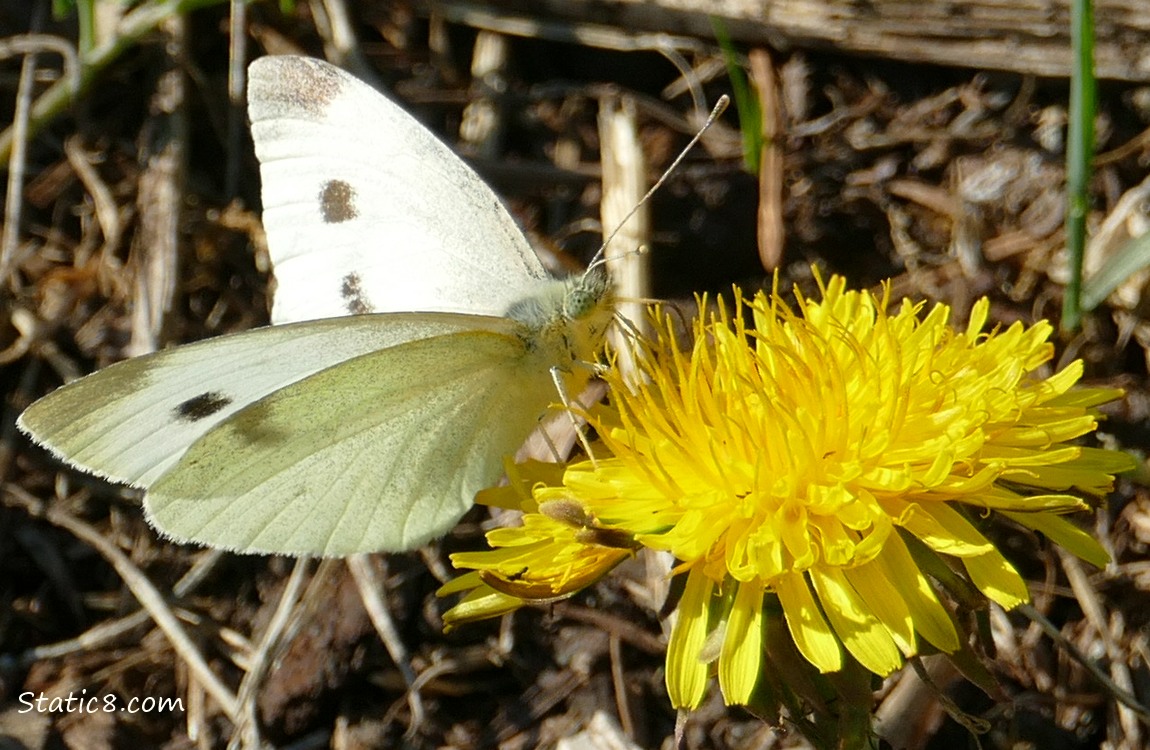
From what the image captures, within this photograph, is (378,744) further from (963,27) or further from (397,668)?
(963,27)

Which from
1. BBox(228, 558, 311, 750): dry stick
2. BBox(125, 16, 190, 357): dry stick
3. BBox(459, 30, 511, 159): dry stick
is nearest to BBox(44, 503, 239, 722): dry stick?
BBox(228, 558, 311, 750): dry stick

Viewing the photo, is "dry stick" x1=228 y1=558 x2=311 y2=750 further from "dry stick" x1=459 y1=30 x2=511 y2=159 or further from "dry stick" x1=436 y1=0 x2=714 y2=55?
"dry stick" x1=436 y1=0 x2=714 y2=55

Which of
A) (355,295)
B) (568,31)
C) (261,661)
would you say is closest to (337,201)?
(355,295)

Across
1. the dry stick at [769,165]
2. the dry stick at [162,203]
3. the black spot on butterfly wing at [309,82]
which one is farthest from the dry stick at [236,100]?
the dry stick at [769,165]

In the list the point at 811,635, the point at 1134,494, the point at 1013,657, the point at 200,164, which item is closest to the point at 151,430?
the point at 811,635

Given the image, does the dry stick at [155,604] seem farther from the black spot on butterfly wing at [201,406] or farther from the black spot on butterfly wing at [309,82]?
the black spot on butterfly wing at [309,82]
